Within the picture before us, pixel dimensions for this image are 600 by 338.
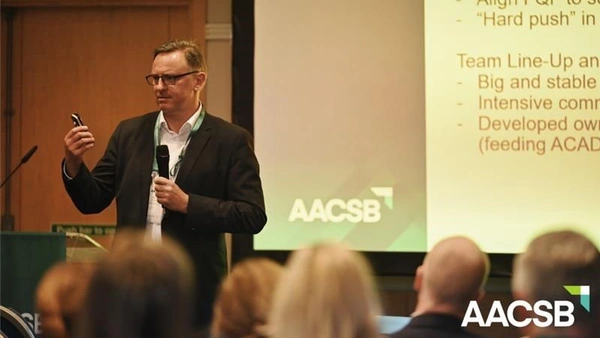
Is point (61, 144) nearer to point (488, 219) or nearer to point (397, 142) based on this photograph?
point (397, 142)

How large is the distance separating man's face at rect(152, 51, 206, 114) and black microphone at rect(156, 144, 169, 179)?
0.53 ft

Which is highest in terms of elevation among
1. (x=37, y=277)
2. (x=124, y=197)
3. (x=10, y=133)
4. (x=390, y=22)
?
(x=390, y=22)

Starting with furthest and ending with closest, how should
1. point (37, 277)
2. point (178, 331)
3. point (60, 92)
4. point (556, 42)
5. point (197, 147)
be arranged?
point (60, 92) < point (556, 42) < point (37, 277) < point (197, 147) < point (178, 331)

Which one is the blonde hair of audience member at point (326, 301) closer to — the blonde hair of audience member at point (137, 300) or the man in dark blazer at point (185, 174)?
the blonde hair of audience member at point (137, 300)

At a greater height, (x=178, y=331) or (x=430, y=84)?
(x=430, y=84)

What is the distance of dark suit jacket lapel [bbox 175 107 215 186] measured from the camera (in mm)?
3195

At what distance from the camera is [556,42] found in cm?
456

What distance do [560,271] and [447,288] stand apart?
0.26 meters

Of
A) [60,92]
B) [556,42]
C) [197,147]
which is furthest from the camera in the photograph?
[60,92]

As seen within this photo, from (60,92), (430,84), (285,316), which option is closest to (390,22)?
(430,84)

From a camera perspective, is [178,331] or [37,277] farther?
[37,277]

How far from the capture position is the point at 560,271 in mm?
1915

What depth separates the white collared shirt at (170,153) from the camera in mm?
3191

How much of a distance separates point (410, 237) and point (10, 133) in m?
2.66
